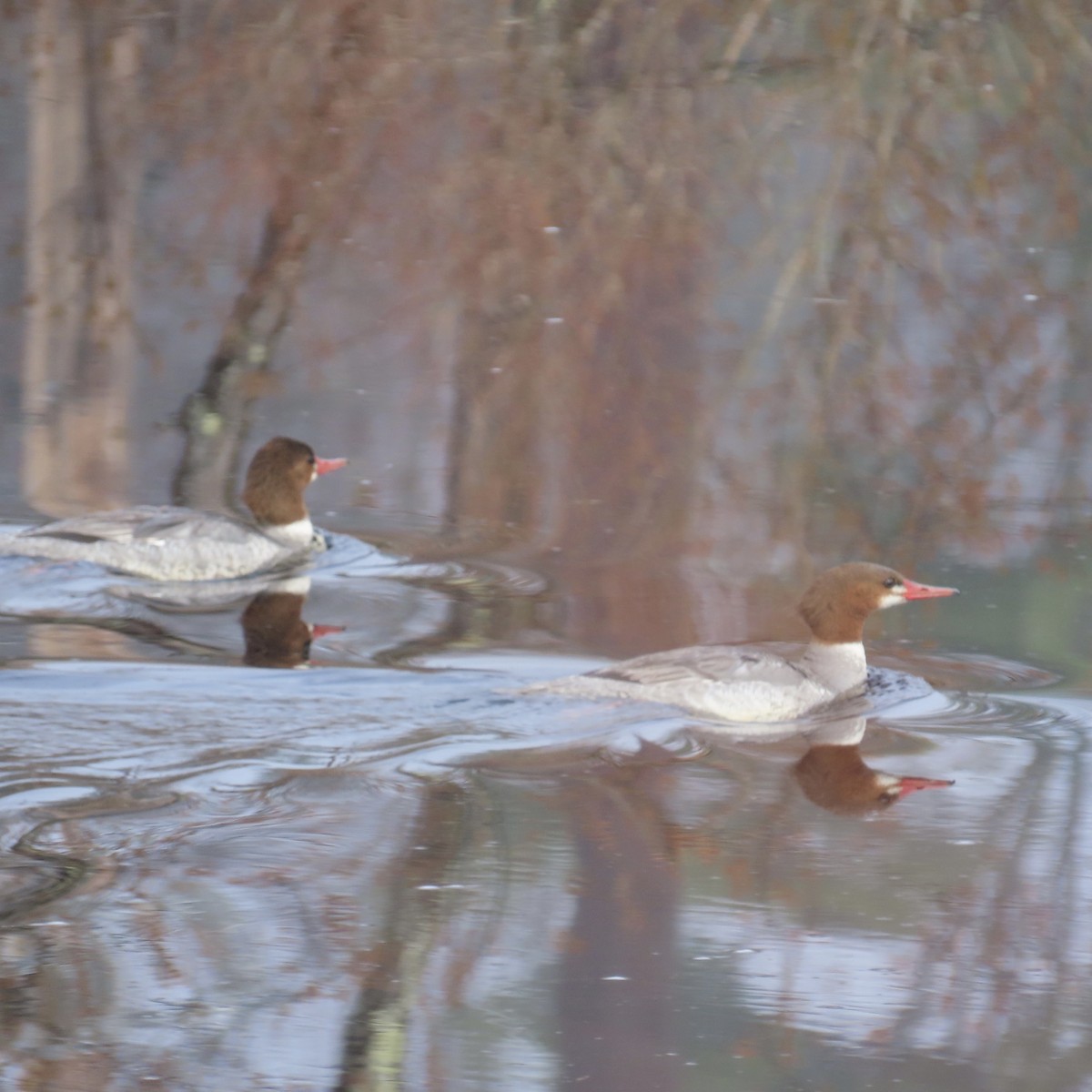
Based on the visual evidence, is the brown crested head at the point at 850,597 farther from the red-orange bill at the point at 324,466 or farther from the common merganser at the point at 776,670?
the red-orange bill at the point at 324,466

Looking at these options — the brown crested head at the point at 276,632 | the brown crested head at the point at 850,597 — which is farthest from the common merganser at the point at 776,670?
the brown crested head at the point at 276,632

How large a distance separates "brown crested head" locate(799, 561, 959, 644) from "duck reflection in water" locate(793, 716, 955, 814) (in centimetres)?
45

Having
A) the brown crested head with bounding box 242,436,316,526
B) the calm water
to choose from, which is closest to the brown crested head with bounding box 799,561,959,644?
the calm water

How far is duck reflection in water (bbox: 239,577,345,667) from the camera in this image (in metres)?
6.52

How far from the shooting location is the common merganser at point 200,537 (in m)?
7.46

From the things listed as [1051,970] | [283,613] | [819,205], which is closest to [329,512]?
[283,613]

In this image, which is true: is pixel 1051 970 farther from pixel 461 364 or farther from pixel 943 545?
pixel 461 364

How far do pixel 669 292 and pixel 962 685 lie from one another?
20.8 feet

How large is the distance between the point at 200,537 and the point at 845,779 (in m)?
3.11

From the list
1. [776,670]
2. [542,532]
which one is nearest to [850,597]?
[776,670]

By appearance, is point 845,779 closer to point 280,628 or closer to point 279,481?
point 280,628

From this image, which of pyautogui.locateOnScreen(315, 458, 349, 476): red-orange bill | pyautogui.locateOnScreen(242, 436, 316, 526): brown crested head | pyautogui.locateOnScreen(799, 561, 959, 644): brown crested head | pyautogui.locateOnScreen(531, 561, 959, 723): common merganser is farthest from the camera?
pyautogui.locateOnScreen(315, 458, 349, 476): red-orange bill

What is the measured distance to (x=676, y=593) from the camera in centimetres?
744

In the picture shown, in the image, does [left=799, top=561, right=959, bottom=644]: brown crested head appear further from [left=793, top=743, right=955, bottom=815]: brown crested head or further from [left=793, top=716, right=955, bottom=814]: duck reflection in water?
[left=793, top=743, right=955, bottom=815]: brown crested head
